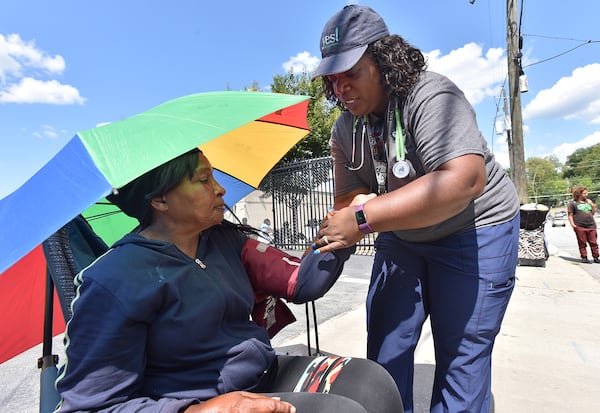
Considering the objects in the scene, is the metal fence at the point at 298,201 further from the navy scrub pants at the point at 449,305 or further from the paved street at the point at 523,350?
the navy scrub pants at the point at 449,305

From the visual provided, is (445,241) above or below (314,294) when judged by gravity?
above

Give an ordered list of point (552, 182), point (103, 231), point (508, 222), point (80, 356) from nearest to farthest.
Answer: point (80, 356), point (508, 222), point (103, 231), point (552, 182)

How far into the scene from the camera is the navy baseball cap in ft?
4.65

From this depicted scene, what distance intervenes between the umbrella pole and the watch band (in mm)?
1176

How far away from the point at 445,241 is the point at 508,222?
27 centimetres

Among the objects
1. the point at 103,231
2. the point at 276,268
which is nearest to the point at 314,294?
the point at 276,268

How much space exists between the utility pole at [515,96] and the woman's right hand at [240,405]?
10003 millimetres

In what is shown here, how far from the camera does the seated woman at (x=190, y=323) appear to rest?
108 cm

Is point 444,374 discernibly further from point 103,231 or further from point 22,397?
point 22,397

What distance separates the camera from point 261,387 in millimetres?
1451

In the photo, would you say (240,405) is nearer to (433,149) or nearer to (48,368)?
(48,368)

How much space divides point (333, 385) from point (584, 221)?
31.2ft

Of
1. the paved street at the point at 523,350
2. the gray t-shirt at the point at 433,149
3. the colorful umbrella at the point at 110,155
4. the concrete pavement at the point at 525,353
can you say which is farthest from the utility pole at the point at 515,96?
the colorful umbrella at the point at 110,155

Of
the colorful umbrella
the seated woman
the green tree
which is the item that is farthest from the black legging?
the green tree
